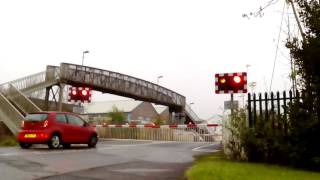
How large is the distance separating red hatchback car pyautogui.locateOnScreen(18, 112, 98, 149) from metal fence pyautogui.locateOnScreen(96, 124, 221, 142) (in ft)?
43.5

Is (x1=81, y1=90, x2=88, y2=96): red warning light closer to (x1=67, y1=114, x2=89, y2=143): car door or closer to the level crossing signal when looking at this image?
the level crossing signal

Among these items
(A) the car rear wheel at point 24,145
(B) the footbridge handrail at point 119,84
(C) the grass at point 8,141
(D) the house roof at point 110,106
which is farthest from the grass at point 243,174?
(D) the house roof at point 110,106

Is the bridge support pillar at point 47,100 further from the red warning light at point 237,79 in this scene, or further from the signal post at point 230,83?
the red warning light at point 237,79

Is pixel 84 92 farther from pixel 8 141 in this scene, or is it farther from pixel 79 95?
pixel 8 141

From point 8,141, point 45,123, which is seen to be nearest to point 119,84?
point 8,141

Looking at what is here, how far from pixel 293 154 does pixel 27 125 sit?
11464 millimetres

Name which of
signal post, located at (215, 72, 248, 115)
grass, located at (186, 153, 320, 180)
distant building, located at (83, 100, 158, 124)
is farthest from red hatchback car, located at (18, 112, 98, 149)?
distant building, located at (83, 100, 158, 124)

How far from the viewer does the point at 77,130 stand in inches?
789

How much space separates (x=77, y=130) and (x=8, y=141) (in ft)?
20.4

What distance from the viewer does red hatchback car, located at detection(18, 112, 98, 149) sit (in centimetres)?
1859

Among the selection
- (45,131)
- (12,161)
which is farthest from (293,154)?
(45,131)

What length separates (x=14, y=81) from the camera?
35.6 metres

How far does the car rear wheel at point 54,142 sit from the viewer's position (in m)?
18.7

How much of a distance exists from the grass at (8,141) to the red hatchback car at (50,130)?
4.23 metres
